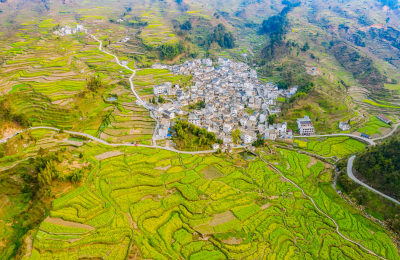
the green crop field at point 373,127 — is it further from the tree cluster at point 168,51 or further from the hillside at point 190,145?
the tree cluster at point 168,51

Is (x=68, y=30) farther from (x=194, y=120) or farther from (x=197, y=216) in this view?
(x=197, y=216)

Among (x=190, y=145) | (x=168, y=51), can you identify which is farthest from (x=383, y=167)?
(x=168, y=51)

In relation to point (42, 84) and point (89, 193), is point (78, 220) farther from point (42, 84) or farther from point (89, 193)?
point (42, 84)

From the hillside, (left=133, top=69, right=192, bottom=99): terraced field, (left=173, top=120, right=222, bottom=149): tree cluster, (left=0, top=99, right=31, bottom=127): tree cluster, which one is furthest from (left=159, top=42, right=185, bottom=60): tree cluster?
(left=0, top=99, right=31, bottom=127): tree cluster

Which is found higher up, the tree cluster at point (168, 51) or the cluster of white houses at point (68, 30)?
the cluster of white houses at point (68, 30)

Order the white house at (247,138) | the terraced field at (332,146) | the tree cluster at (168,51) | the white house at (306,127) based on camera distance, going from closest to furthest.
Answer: the terraced field at (332,146)
the white house at (247,138)
the white house at (306,127)
the tree cluster at (168,51)

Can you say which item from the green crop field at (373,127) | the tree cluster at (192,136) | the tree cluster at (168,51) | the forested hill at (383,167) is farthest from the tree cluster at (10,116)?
the green crop field at (373,127)

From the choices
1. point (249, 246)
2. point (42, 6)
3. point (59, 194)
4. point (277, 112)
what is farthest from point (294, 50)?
point (42, 6)
